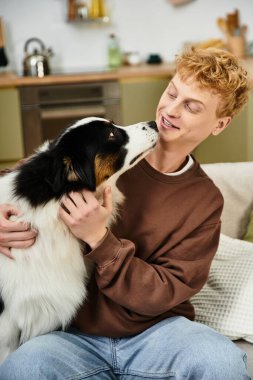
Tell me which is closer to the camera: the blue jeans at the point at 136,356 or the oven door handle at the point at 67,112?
the blue jeans at the point at 136,356

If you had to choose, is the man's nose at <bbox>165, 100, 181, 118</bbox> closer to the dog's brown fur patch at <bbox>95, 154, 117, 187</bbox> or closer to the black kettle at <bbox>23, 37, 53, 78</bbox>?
the dog's brown fur patch at <bbox>95, 154, 117, 187</bbox>

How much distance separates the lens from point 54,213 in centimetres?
140

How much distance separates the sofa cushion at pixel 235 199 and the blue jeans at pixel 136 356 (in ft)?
2.33

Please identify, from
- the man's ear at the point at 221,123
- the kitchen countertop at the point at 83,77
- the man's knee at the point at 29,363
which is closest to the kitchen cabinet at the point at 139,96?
the kitchen countertop at the point at 83,77

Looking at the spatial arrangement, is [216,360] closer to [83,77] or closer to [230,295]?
[230,295]

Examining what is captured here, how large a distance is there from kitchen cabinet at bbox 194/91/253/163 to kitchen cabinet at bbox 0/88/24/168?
4.98ft

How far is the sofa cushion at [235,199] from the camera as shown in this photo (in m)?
2.19

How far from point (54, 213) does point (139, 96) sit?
327 centimetres

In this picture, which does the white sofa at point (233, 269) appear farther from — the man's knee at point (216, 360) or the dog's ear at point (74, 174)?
the dog's ear at point (74, 174)

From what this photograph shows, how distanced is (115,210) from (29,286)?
34cm

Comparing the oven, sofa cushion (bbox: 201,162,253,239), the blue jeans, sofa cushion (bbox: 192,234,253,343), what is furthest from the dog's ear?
the oven

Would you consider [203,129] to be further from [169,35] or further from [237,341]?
[169,35]

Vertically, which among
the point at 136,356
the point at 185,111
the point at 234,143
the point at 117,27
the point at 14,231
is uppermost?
the point at 117,27

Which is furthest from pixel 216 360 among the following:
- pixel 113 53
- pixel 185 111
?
pixel 113 53
